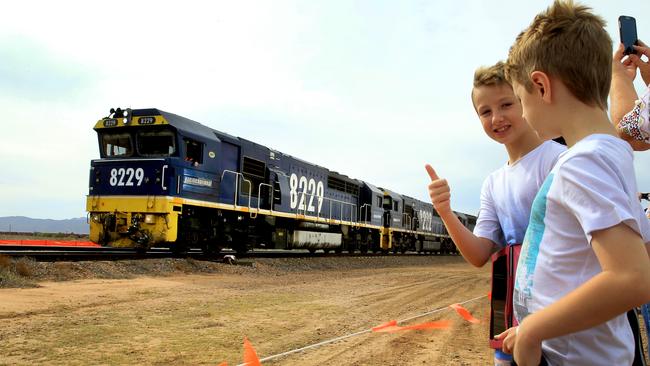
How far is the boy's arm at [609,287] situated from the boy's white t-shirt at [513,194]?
0.85 metres

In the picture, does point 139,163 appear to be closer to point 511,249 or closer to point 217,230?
point 217,230

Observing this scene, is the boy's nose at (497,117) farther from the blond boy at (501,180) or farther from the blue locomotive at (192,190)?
the blue locomotive at (192,190)

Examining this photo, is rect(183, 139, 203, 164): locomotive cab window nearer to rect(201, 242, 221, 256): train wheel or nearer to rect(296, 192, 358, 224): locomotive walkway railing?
rect(201, 242, 221, 256): train wheel

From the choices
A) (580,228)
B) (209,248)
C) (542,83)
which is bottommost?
(209,248)

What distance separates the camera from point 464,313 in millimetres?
7230

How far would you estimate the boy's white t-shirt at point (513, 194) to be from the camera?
2.04 metres

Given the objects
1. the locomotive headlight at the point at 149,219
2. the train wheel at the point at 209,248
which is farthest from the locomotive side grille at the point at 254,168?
the locomotive headlight at the point at 149,219

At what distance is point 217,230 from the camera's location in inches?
594

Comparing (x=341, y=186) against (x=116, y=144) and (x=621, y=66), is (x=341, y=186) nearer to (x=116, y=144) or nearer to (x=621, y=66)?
(x=116, y=144)

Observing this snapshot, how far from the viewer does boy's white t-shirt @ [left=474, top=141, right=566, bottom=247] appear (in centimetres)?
204

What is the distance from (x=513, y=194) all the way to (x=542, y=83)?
0.77 m

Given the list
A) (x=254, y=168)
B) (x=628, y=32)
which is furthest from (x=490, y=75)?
(x=254, y=168)

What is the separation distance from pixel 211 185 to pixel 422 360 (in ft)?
35.9

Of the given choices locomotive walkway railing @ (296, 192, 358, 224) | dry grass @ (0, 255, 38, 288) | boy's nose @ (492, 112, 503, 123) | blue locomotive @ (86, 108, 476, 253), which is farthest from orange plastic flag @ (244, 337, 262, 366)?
locomotive walkway railing @ (296, 192, 358, 224)
